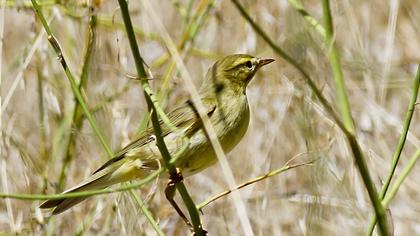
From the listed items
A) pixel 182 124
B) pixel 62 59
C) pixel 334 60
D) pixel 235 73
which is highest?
pixel 62 59

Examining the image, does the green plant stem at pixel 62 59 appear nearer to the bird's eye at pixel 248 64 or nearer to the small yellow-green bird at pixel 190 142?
the small yellow-green bird at pixel 190 142

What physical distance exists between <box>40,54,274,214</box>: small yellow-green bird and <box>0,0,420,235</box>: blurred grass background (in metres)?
0.24

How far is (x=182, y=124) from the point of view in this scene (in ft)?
9.05

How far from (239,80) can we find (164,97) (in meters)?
0.35

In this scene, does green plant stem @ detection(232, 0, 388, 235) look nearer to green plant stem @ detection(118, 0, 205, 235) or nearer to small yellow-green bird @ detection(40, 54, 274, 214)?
green plant stem @ detection(118, 0, 205, 235)

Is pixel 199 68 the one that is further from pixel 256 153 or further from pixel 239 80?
→ pixel 239 80

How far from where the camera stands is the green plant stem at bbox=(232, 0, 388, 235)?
1471mm

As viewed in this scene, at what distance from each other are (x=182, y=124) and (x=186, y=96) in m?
1.01

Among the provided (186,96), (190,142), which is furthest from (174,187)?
(186,96)

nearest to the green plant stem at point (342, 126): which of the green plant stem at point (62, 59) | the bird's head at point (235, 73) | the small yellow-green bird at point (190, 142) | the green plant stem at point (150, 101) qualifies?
the green plant stem at point (150, 101)

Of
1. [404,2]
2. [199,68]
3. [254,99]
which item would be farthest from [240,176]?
[404,2]

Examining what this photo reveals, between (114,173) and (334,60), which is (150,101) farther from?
(114,173)

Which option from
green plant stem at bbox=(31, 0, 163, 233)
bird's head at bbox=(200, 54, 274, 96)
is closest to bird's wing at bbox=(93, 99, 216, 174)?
bird's head at bbox=(200, 54, 274, 96)

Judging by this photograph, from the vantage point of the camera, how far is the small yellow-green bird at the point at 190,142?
2619mm
